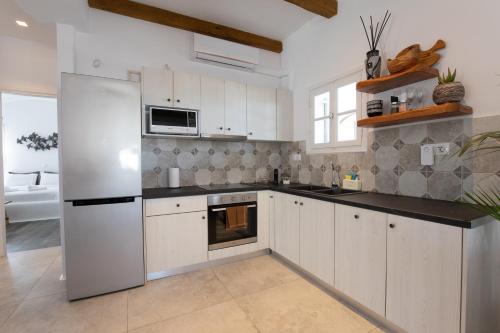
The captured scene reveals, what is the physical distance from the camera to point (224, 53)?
3.00 metres

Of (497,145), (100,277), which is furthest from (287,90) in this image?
(100,277)

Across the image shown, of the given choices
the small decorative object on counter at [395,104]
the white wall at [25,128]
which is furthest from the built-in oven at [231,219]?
the white wall at [25,128]

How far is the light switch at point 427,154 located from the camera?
1776 millimetres

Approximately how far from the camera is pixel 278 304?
1.92 metres

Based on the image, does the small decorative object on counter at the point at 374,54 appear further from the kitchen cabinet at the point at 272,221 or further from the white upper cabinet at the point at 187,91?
the white upper cabinet at the point at 187,91

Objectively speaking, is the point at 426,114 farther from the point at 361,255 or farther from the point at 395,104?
the point at 361,255

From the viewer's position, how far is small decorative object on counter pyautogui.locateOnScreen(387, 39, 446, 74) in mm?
1705

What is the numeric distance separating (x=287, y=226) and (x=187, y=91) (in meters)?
1.87

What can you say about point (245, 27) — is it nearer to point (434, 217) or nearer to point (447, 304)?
point (434, 217)

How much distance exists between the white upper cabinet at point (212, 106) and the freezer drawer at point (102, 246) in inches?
44.3

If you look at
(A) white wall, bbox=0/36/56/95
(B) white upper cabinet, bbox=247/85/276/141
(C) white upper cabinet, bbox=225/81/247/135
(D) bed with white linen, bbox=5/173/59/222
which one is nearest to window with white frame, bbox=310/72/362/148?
(B) white upper cabinet, bbox=247/85/276/141

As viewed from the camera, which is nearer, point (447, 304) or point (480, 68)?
point (447, 304)

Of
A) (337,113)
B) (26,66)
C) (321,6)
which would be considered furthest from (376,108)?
(26,66)

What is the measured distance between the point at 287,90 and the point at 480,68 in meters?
2.06
